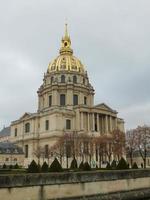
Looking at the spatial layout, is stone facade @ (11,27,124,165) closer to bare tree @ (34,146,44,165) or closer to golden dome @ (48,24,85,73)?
golden dome @ (48,24,85,73)

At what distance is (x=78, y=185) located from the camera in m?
20.9

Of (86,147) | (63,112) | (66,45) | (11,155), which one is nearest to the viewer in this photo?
(86,147)

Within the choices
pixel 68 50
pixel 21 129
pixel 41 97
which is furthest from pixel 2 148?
pixel 68 50

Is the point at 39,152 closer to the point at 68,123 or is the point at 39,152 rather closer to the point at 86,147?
the point at 68,123

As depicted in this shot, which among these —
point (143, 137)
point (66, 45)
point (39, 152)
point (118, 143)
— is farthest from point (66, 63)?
point (143, 137)

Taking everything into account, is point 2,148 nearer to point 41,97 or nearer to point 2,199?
point 41,97

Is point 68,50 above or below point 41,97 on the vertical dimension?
above

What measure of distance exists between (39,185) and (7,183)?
2.16 metres

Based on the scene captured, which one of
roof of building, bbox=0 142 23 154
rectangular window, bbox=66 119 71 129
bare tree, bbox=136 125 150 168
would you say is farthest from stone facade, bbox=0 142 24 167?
bare tree, bbox=136 125 150 168

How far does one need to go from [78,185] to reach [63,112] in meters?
60.2

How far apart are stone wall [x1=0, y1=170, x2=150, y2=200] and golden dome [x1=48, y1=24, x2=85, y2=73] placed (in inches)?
2650

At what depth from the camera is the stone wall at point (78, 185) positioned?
701 inches

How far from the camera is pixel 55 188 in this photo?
19609 millimetres

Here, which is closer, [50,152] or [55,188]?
[55,188]
